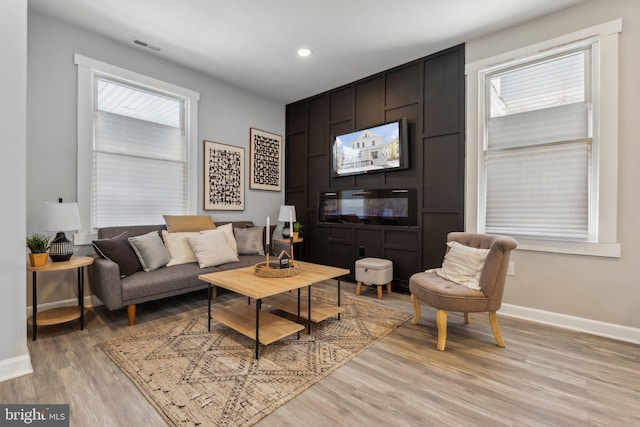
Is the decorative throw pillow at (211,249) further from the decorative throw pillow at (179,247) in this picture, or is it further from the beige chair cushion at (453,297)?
the beige chair cushion at (453,297)

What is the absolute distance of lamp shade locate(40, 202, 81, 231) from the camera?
2.44 m

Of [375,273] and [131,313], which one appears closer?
[131,313]

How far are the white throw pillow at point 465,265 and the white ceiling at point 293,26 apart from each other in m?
2.25

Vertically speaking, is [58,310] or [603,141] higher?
[603,141]

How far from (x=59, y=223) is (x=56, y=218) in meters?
0.05

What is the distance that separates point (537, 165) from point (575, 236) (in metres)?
0.74

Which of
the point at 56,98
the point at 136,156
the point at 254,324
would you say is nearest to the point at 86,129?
the point at 56,98

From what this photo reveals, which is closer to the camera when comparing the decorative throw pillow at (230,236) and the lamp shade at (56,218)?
the lamp shade at (56,218)

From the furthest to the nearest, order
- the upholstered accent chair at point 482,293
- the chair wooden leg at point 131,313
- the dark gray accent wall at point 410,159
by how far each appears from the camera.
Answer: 1. the dark gray accent wall at point 410,159
2. the chair wooden leg at point 131,313
3. the upholstered accent chair at point 482,293

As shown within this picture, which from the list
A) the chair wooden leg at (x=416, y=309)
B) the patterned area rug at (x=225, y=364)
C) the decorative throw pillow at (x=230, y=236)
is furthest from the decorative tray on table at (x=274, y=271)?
the decorative throw pillow at (x=230, y=236)

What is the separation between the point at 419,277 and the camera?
2652 millimetres

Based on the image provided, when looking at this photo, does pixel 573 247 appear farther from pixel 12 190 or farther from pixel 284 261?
pixel 12 190

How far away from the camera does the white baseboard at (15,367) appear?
178 centimetres

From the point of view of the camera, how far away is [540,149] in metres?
2.86
